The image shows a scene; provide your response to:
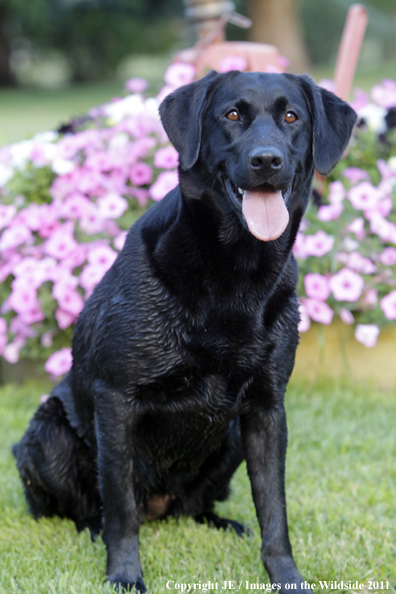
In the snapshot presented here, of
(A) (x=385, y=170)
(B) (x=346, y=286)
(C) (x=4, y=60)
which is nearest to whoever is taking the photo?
(B) (x=346, y=286)

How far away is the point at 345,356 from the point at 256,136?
230cm

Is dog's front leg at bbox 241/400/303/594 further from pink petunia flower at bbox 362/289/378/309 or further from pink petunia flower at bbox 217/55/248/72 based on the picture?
pink petunia flower at bbox 217/55/248/72

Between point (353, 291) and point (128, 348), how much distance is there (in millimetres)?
1980

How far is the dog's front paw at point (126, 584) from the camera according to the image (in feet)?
7.29

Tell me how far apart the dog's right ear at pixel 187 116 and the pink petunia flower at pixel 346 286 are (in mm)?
1843

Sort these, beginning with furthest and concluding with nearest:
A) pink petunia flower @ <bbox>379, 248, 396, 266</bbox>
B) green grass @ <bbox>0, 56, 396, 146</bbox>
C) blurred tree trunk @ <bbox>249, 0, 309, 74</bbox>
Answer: blurred tree trunk @ <bbox>249, 0, 309, 74</bbox> < green grass @ <bbox>0, 56, 396, 146</bbox> < pink petunia flower @ <bbox>379, 248, 396, 266</bbox>

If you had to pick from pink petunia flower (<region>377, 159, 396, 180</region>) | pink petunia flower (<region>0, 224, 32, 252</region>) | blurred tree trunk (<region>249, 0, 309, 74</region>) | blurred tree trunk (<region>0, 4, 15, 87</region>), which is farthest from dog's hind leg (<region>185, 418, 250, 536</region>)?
blurred tree trunk (<region>0, 4, 15, 87</region>)

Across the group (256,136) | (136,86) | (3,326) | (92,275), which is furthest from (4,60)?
(256,136)

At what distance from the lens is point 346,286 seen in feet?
13.0

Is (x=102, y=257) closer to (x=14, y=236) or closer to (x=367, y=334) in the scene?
(x=14, y=236)

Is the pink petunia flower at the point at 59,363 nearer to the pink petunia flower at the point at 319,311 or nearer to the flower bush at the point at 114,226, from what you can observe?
the flower bush at the point at 114,226

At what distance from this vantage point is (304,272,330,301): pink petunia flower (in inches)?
156

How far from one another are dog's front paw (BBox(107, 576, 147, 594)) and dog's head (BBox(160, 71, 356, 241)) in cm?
119

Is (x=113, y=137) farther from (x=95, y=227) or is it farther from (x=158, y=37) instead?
(x=158, y=37)
